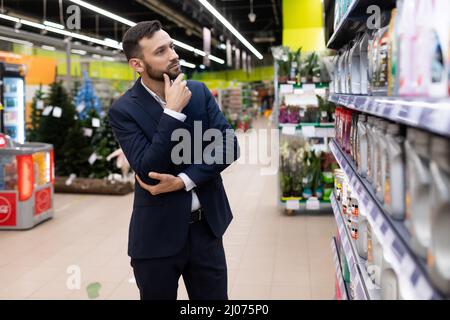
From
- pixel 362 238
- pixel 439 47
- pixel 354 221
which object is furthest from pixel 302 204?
pixel 439 47

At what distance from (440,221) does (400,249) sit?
0.24m

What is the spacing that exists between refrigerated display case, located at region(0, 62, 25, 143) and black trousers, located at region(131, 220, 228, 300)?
6.16 meters

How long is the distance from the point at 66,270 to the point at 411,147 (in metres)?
3.91

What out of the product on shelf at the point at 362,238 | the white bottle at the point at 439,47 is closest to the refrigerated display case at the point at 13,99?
the product on shelf at the point at 362,238

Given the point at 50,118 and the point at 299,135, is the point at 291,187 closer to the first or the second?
the point at 299,135

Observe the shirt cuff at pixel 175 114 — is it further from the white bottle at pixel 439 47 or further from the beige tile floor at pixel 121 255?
the beige tile floor at pixel 121 255

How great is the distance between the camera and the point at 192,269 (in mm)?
2357

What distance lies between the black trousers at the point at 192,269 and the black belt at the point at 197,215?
2 cm

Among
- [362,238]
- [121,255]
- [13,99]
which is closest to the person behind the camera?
[362,238]

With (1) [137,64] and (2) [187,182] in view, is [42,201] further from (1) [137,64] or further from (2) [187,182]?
(2) [187,182]

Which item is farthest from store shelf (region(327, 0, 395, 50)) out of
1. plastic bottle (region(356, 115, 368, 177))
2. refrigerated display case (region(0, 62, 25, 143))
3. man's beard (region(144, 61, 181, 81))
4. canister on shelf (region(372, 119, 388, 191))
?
refrigerated display case (region(0, 62, 25, 143))

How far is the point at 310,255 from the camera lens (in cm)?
512

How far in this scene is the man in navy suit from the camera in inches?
87.6
